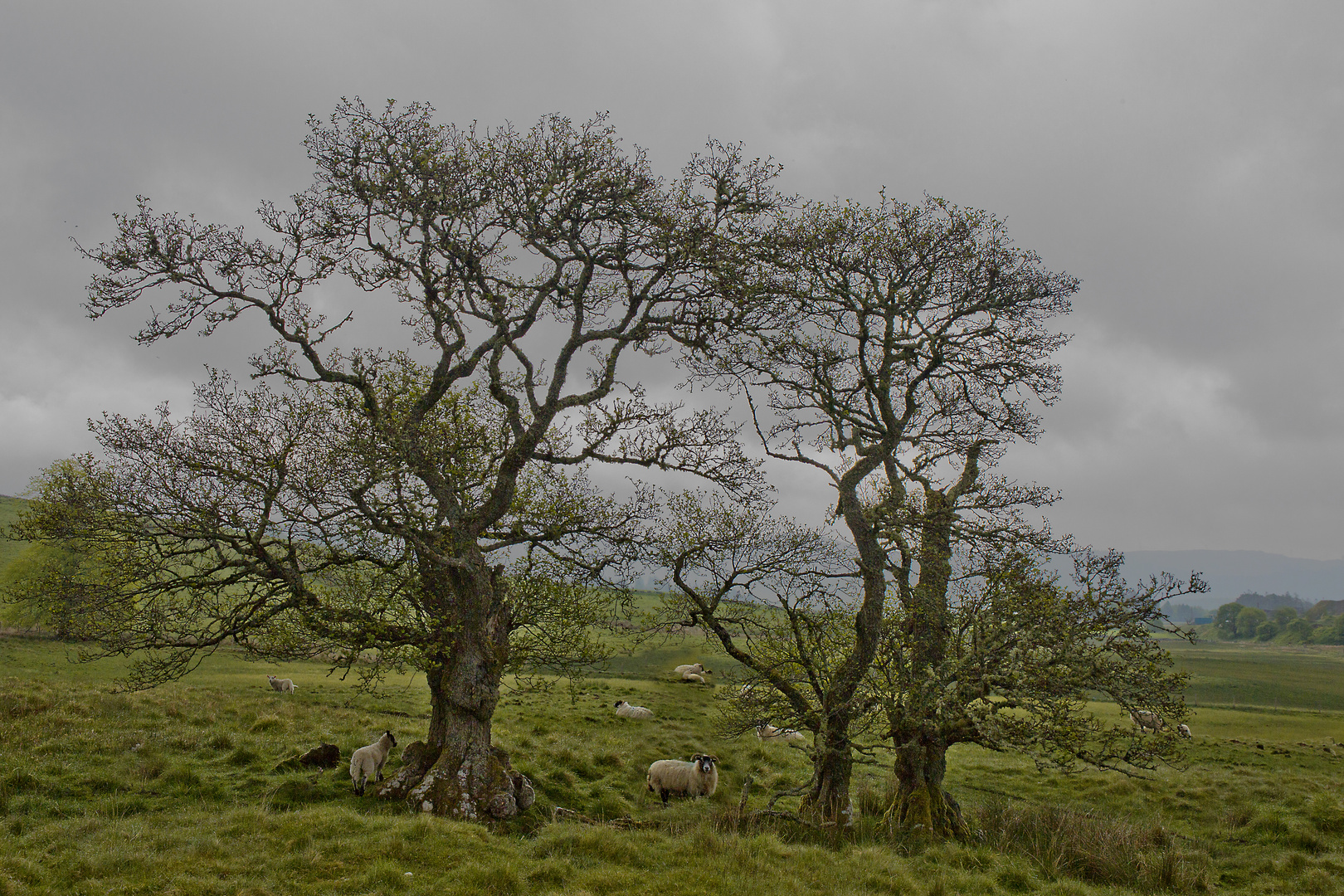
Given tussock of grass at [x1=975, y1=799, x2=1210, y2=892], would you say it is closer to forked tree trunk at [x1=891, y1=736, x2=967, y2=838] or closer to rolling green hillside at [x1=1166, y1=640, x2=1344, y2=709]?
forked tree trunk at [x1=891, y1=736, x2=967, y2=838]

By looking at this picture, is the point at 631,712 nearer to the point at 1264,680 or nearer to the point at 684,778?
the point at 684,778

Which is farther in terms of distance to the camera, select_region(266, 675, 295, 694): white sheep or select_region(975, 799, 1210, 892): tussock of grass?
select_region(266, 675, 295, 694): white sheep

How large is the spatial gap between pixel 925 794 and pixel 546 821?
9.32 metres

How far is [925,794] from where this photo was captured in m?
17.1

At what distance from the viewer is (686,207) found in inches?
732

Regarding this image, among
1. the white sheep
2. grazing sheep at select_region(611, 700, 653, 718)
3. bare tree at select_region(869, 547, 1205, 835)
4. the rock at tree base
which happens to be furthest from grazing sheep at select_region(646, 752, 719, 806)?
the white sheep

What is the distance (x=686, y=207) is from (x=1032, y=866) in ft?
57.2

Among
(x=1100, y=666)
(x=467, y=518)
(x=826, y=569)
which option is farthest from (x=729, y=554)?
(x=1100, y=666)

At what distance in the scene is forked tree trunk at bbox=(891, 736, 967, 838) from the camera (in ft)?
55.5

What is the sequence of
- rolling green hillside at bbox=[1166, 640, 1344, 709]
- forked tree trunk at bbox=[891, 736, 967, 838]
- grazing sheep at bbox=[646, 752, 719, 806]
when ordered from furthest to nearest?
rolling green hillside at bbox=[1166, 640, 1344, 709], grazing sheep at bbox=[646, 752, 719, 806], forked tree trunk at bbox=[891, 736, 967, 838]

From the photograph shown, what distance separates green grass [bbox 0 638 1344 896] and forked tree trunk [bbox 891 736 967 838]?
2.00ft

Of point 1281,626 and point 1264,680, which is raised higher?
point 1264,680

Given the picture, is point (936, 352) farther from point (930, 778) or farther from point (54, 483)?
point (54, 483)

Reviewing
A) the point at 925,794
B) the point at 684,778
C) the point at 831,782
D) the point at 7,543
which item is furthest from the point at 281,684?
the point at 7,543
